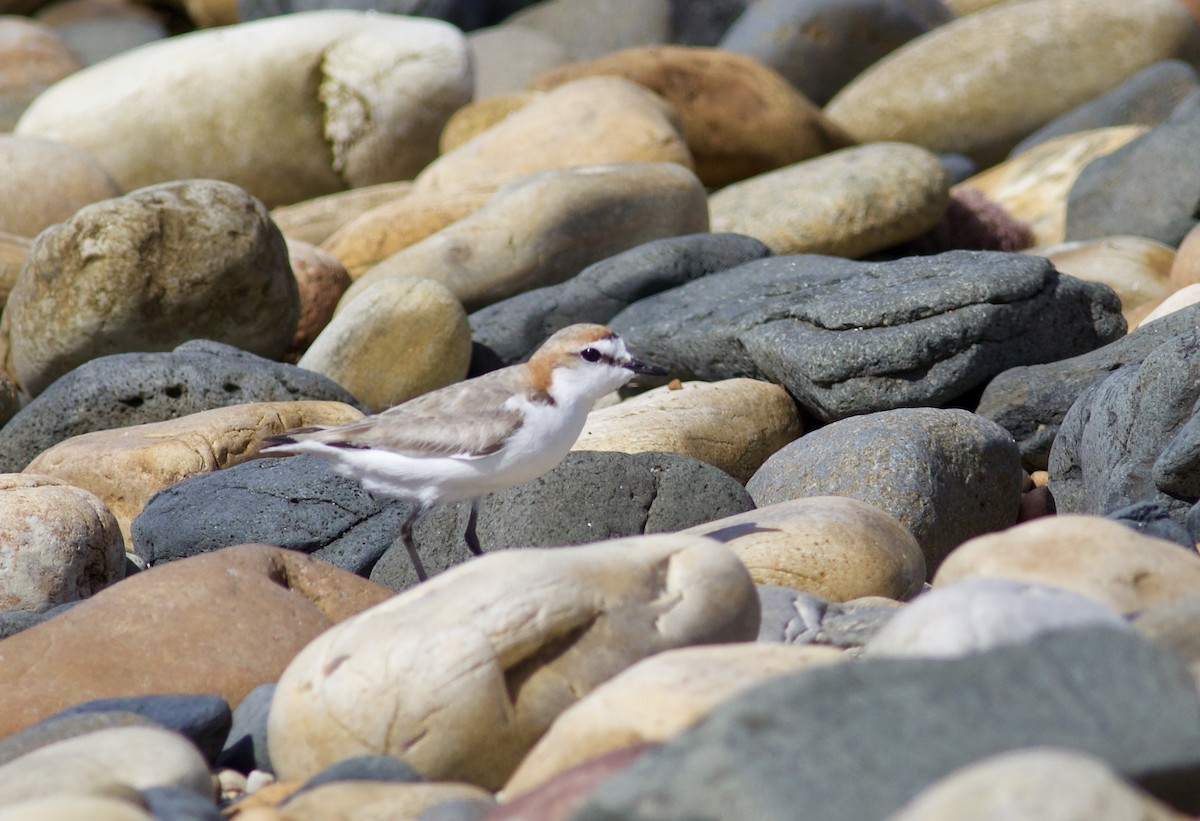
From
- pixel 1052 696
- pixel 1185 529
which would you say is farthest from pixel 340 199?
pixel 1052 696

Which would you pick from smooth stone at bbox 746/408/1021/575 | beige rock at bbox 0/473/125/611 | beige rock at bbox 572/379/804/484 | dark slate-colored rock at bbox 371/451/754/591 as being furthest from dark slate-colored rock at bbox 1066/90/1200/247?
beige rock at bbox 0/473/125/611

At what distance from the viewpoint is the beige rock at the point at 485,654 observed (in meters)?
4.00

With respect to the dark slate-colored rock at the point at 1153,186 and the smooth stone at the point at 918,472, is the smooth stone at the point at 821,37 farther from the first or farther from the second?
the smooth stone at the point at 918,472

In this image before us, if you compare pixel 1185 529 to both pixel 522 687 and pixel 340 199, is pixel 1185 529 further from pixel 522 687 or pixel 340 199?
pixel 340 199

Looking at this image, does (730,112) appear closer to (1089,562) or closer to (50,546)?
(50,546)

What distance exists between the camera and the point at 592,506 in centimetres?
670

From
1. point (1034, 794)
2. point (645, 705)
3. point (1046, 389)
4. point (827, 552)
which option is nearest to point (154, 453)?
point (827, 552)

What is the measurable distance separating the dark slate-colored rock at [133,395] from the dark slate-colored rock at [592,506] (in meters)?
2.32

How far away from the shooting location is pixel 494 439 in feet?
19.1

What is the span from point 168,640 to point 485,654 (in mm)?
1795

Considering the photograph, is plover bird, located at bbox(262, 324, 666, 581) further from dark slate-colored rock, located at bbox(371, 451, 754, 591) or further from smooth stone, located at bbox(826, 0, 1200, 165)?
smooth stone, located at bbox(826, 0, 1200, 165)

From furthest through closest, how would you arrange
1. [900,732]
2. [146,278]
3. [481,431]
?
1. [146,278]
2. [481,431]
3. [900,732]

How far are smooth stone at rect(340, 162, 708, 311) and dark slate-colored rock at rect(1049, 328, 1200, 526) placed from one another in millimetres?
4850

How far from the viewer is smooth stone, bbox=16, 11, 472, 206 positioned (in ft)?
49.6
